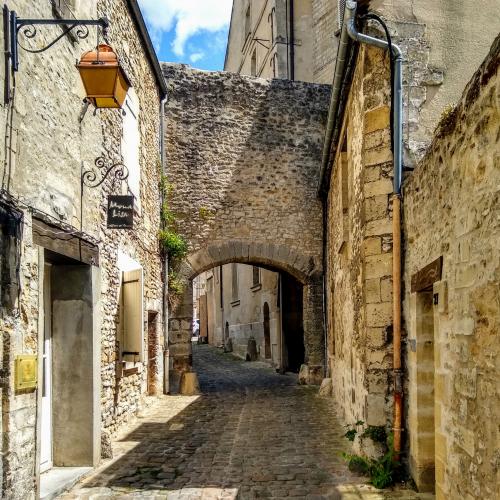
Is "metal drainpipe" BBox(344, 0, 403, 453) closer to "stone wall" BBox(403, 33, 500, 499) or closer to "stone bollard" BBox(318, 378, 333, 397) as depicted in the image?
"stone wall" BBox(403, 33, 500, 499)

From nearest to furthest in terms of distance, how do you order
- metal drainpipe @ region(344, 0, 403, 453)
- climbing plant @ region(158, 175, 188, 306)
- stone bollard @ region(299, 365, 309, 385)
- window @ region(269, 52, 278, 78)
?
metal drainpipe @ region(344, 0, 403, 453)
climbing plant @ region(158, 175, 188, 306)
stone bollard @ region(299, 365, 309, 385)
window @ region(269, 52, 278, 78)

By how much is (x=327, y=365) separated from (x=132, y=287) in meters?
5.65

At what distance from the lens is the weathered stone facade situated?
37.2 feet

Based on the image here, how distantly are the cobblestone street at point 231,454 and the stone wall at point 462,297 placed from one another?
1041mm

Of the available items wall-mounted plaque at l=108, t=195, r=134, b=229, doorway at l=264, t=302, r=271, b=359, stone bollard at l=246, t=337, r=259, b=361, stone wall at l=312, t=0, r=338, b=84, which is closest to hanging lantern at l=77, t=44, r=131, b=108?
wall-mounted plaque at l=108, t=195, r=134, b=229

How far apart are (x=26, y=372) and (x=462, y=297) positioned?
2.92m

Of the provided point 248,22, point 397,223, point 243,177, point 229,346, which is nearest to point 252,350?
point 229,346

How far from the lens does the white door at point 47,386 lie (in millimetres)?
5109

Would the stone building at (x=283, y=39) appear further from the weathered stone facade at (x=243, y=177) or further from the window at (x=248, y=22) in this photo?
the weathered stone facade at (x=243, y=177)

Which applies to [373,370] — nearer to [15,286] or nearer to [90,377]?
[90,377]

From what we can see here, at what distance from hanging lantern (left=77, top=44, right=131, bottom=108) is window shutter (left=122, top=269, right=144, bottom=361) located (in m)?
2.83

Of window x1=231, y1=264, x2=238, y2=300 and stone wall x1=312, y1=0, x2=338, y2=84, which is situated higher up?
stone wall x1=312, y1=0, x2=338, y2=84

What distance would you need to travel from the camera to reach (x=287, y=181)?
465 inches

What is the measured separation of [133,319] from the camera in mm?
7031
